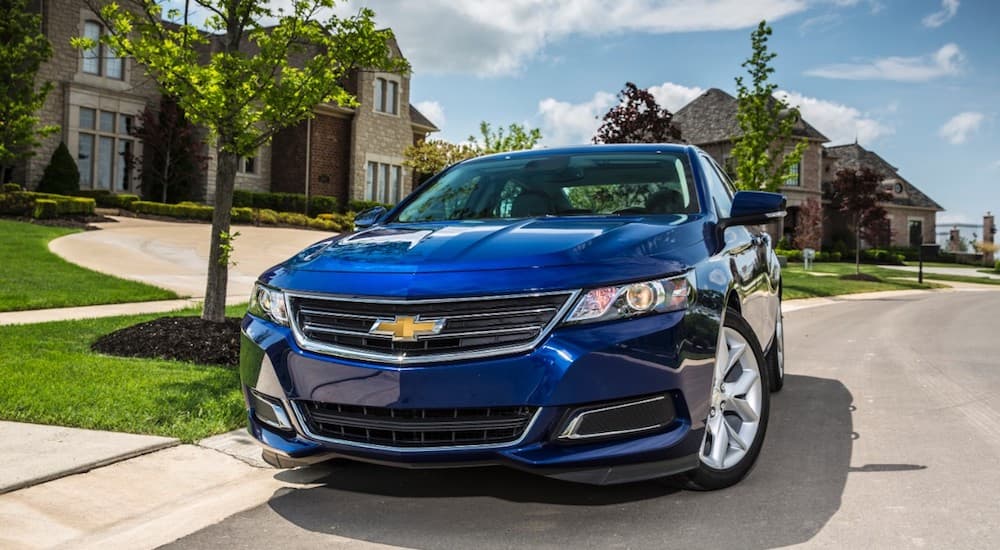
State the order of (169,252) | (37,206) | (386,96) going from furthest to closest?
(386,96), (37,206), (169,252)

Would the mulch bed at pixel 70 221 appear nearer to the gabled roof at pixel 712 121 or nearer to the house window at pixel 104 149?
the house window at pixel 104 149

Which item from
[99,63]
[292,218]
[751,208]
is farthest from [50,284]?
[99,63]

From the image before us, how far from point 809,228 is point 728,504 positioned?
139 feet

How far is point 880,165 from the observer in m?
62.0

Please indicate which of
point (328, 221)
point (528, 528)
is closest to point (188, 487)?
point (528, 528)

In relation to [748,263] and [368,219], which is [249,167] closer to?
[368,219]

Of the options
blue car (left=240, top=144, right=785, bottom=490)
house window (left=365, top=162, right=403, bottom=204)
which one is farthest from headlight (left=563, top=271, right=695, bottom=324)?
house window (left=365, top=162, right=403, bottom=204)

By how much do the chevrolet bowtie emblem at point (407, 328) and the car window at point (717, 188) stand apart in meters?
2.06

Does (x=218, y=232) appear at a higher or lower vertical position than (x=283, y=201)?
lower

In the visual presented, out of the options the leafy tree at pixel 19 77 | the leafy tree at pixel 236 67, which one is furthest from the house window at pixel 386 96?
the leafy tree at pixel 236 67

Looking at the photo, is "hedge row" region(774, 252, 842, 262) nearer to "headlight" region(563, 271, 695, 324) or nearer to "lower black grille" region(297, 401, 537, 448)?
"headlight" region(563, 271, 695, 324)

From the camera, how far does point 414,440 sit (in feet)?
11.2

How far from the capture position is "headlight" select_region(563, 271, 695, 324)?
10.9 feet

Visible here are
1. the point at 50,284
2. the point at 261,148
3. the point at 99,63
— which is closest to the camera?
the point at 50,284
